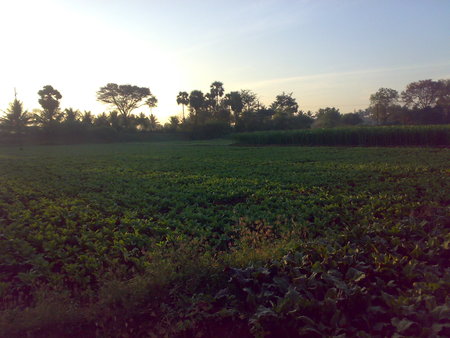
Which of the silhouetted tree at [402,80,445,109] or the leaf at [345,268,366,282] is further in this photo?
the silhouetted tree at [402,80,445,109]

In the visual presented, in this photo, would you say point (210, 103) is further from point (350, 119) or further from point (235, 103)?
point (350, 119)

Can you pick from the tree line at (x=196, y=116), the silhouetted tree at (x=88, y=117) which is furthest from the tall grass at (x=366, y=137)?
the silhouetted tree at (x=88, y=117)

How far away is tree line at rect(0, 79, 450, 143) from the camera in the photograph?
43188 mm

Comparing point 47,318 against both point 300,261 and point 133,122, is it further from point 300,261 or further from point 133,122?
point 133,122

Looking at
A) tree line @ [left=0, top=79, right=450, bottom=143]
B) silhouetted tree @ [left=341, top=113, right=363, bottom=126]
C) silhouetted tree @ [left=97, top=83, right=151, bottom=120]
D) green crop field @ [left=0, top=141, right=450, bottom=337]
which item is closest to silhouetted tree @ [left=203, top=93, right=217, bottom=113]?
tree line @ [left=0, top=79, right=450, bottom=143]

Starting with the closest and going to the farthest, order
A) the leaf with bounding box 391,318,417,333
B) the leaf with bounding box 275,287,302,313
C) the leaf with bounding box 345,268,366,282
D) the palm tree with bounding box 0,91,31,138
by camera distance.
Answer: the leaf with bounding box 391,318,417,333 < the leaf with bounding box 275,287,302,313 < the leaf with bounding box 345,268,366,282 < the palm tree with bounding box 0,91,31,138

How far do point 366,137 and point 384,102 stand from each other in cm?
3119

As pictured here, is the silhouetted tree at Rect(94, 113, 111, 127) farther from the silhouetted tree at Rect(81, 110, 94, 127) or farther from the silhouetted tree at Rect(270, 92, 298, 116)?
the silhouetted tree at Rect(270, 92, 298, 116)

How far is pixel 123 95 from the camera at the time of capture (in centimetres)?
6819

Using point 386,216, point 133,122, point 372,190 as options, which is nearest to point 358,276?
point 386,216

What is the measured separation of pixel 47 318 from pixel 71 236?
8.17ft

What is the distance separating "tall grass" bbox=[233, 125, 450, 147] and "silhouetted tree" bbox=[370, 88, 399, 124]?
29045mm

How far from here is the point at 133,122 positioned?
57.4m

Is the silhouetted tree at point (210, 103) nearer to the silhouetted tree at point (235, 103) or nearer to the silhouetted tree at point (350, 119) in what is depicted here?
the silhouetted tree at point (235, 103)
